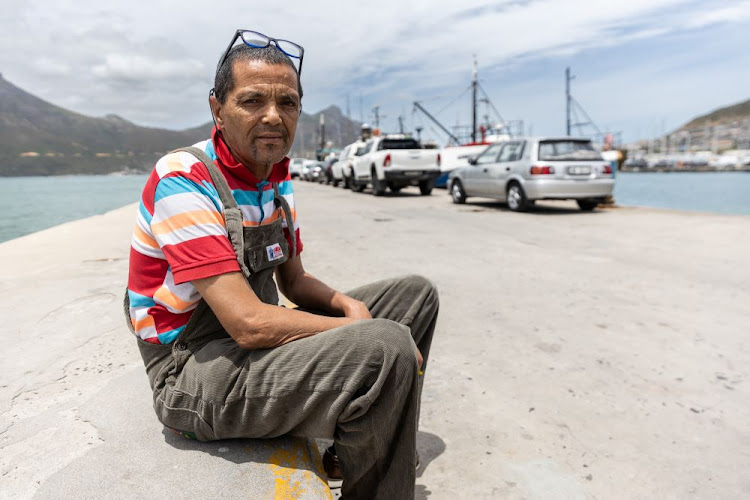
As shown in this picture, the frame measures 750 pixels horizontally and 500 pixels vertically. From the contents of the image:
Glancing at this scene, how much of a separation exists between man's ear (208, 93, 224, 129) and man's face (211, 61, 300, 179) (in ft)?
0.04

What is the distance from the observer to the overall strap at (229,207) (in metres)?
1.61

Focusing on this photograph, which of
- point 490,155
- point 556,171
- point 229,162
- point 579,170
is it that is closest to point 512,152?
→ point 490,155

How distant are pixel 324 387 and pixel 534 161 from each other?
1065 centimetres

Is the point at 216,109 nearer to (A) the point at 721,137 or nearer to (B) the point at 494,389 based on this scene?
(B) the point at 494,389

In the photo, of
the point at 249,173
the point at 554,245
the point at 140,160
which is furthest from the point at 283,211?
the point at 140,160

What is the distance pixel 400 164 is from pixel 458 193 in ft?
10.2

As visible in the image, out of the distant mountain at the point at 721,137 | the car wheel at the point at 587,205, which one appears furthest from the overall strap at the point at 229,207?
the distant mountain at the point at 721,137

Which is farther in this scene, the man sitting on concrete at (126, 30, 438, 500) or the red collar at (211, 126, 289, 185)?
the red collar at (211, 126, 289, 185)

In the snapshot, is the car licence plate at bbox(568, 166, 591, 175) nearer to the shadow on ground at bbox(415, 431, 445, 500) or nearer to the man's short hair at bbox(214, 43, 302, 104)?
the shadow on ground at bbox(415, 431, 445, 500)

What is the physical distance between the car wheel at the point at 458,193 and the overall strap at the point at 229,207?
503 inches

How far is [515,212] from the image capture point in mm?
11867

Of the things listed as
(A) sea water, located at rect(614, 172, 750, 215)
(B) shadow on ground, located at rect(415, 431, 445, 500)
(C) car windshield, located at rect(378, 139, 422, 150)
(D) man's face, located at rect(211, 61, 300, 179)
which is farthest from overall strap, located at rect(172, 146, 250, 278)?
(C) car windshield, located at rect(378, 139, 422, 150)

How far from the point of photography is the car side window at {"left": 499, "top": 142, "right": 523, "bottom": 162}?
465 inches

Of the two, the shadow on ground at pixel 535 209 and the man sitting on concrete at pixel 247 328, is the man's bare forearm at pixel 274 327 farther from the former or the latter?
the shadow on ground at pixel 535 209
